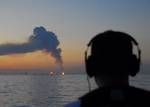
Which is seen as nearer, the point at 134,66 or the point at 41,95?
the point at 134,66

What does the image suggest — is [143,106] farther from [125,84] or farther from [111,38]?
[111,38]

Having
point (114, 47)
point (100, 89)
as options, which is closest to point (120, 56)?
point (114, 47)

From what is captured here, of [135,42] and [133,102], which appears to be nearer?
[133,102]

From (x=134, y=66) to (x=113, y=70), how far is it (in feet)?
0.48

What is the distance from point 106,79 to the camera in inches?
103

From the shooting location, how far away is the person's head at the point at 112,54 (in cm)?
259

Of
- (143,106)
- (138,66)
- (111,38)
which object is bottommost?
(143,106)

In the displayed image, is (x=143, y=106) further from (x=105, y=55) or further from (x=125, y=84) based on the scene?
(x=105, y=55)

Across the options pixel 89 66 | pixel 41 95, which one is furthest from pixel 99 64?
pixel 41 95

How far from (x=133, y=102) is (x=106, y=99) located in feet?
0.49

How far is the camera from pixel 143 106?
2.48m

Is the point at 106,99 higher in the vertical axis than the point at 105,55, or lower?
lower

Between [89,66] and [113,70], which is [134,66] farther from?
[89,66]

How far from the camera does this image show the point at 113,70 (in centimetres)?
260
